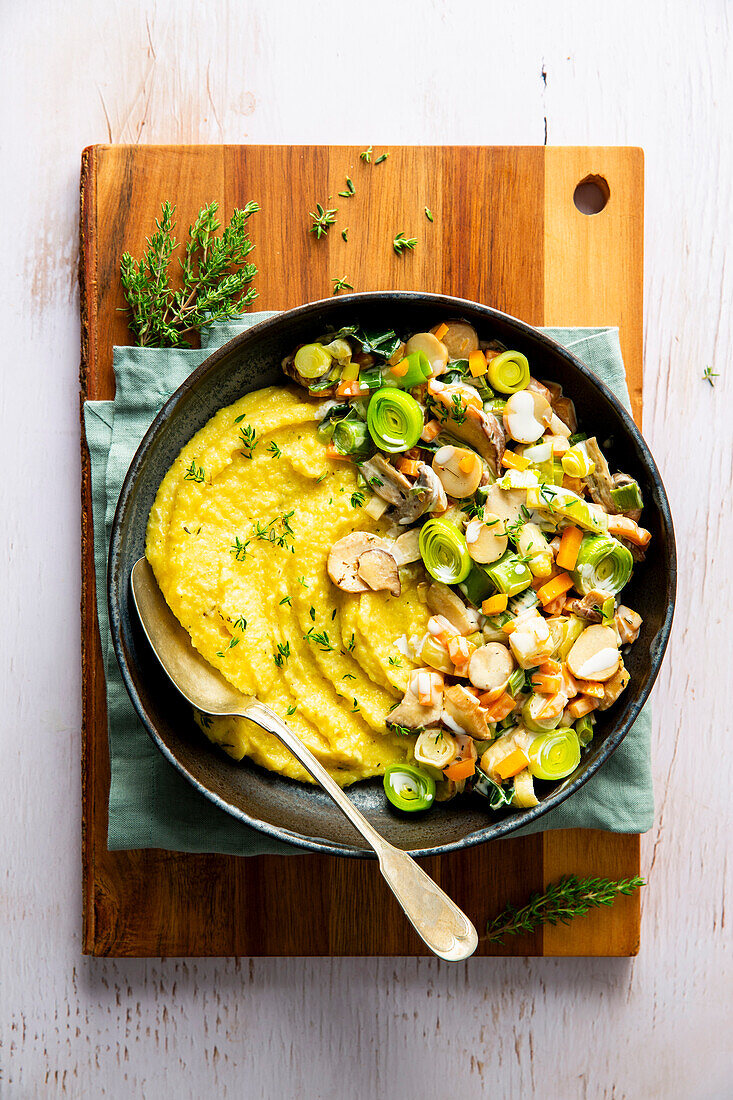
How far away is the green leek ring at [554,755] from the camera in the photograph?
2406 millimetres

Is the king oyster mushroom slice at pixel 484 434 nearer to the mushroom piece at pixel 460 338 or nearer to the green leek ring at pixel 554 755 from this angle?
the mushroom piece at pixel 460 338

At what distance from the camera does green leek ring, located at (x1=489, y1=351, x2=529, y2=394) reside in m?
2.52

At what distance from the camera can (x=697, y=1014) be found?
3168 millimetres

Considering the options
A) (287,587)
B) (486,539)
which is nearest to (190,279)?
(287,587)

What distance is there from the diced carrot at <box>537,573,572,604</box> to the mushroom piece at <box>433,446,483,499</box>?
37 centimetres

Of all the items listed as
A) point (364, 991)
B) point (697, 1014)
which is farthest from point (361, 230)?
point (697, 1014)

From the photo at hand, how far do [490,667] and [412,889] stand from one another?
0.66 meters

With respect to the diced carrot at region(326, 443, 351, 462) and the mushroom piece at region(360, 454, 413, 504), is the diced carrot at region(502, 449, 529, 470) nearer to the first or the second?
the mushroom piece at region(360, 454, 413, 504)

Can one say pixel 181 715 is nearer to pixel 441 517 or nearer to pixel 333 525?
pixel 333 525

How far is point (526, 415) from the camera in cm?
249

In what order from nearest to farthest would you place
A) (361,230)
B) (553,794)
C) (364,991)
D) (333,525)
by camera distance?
(553,794)
(333,525)
(361,230)
(364,991)

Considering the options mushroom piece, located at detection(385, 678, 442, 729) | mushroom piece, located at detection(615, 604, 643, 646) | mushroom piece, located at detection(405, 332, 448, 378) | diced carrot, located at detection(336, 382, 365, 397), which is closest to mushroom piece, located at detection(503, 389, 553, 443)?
mushroom piece, located at detection(405, 332, 448, 378)

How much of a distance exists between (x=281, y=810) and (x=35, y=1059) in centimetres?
159

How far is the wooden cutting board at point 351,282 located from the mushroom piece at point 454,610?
912mm
